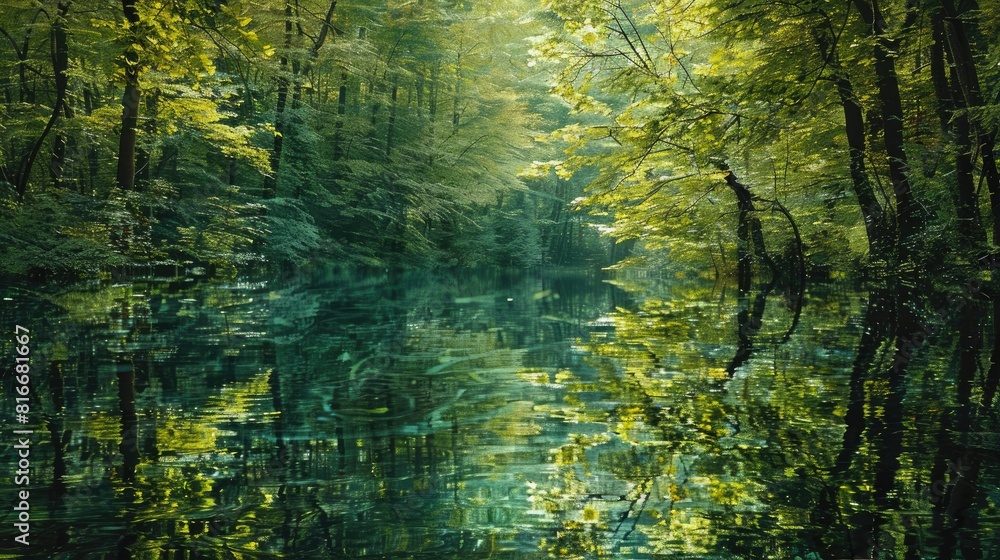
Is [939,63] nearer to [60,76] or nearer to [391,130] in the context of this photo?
[60,76]

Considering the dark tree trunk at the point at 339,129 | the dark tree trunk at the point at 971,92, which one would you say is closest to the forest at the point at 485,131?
the dark tree trunk at the point at 971,92

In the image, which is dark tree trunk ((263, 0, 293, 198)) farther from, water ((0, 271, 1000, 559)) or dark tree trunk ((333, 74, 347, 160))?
water ((0, 271, 1000, 559))

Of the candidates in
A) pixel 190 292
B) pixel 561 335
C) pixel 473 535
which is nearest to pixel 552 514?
pixel 473 535

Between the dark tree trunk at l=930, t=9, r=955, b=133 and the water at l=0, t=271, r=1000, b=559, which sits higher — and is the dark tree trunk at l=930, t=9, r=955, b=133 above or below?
above

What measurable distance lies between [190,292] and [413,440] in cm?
1192

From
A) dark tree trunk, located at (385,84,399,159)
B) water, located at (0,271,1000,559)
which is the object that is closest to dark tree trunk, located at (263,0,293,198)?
dark tree trunk, located at (385,84,399,159)

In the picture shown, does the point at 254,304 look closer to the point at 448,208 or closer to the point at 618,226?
the point at 618,226

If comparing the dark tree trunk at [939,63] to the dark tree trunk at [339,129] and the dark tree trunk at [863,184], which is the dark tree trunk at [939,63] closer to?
the dark tree trunk at [863,184]

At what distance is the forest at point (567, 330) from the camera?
2.84m

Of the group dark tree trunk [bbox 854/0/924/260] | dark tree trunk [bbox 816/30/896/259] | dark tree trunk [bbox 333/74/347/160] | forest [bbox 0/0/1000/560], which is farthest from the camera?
dark tree trunk [bbox 333/74/347/160]

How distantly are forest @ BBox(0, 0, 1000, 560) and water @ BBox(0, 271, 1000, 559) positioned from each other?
2cm

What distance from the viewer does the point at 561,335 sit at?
8.99 m

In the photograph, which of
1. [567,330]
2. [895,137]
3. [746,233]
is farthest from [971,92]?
[746,233]

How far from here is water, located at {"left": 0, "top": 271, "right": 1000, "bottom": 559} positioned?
262 centimetres
